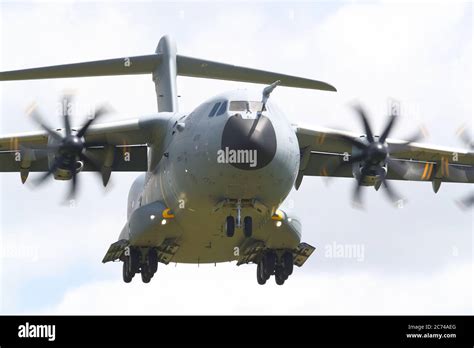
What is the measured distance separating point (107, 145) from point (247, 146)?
18.3ft

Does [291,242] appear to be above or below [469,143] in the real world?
below

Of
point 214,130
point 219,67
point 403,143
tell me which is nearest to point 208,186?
point 214,130

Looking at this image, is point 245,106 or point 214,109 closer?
point 245,106

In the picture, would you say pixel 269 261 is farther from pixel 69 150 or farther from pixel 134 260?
pixel 69 150

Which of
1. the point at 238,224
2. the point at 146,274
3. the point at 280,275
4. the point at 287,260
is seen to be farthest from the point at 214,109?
the point at 280,275

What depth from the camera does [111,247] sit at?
89.4ft

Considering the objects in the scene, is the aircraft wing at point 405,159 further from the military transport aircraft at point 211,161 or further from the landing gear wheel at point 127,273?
the landing gear wheel at point 127,273

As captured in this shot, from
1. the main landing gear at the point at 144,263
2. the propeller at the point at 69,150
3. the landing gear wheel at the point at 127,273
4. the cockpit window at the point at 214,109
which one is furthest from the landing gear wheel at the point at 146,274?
the cockpit window at the point at 214,109

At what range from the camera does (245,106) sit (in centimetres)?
2372

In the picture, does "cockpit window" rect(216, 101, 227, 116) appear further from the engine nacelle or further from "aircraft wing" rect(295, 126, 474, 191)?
"aircraft wing" rect(295, 126, 474, 191)
